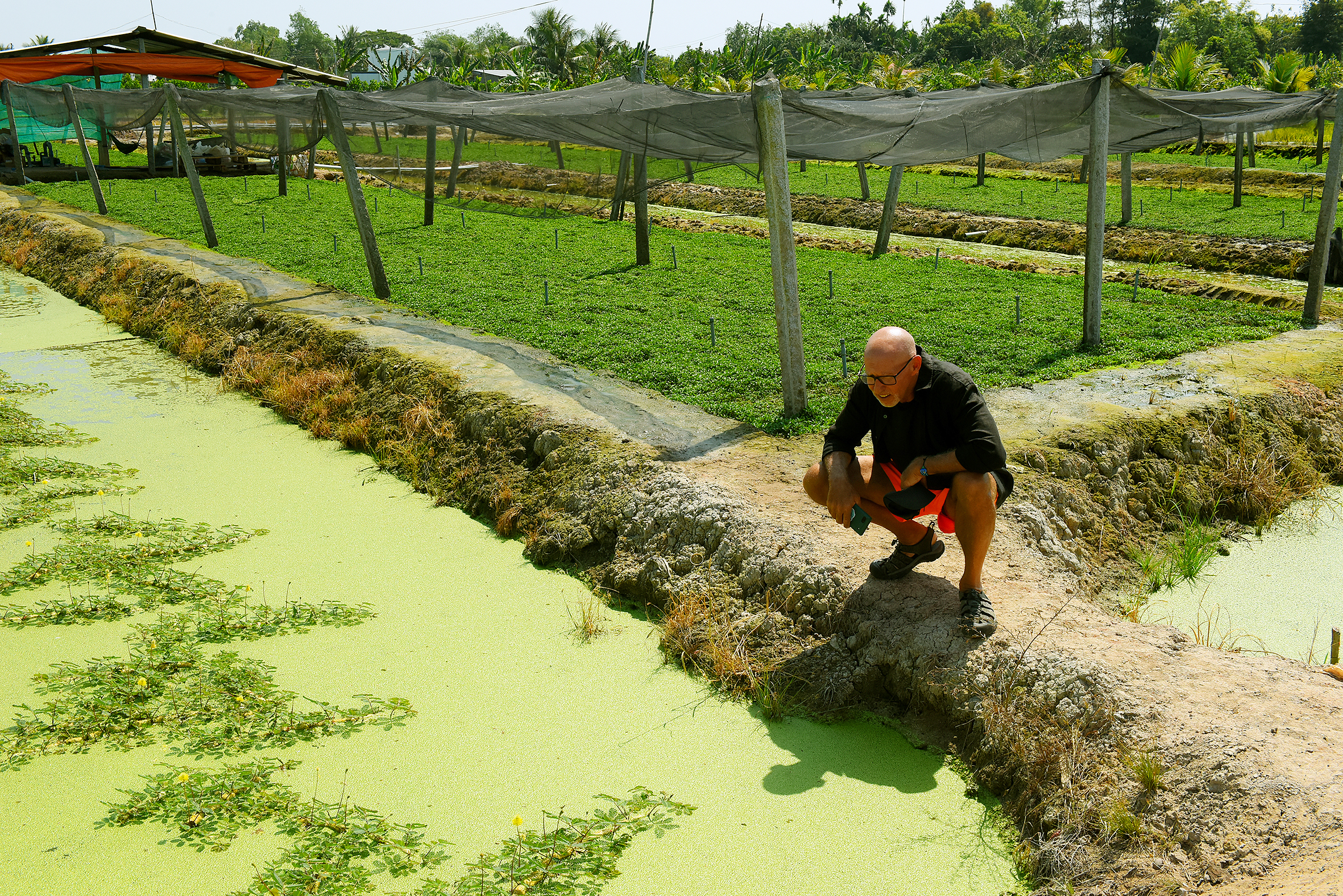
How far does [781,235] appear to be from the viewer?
5.98m

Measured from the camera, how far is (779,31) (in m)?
74.8

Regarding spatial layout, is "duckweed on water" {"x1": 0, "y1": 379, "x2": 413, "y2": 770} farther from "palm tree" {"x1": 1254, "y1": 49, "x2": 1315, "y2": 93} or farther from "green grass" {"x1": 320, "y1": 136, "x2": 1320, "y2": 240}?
"palm tree" {"x1": 1254, "y1": 49, "x2": 1315, "y2": 93}

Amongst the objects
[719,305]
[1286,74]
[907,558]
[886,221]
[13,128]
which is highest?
[1286,74]

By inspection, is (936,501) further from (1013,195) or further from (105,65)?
(105,65)

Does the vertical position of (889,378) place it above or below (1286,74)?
below

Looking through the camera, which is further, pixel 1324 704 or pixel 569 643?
pixel 569 643

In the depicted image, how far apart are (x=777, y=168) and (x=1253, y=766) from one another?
419 centimetres

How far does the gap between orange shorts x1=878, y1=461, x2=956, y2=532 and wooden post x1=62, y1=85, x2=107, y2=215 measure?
1649 cm

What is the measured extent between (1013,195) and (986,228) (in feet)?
13.6

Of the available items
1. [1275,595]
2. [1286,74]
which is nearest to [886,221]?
[1275,595]

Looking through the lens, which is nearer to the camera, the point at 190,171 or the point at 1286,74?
the point at 190,171

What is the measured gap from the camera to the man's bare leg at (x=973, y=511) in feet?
11.5

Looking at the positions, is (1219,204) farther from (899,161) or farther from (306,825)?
(306,825)

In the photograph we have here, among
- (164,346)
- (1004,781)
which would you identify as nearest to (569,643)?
(1004,781)
